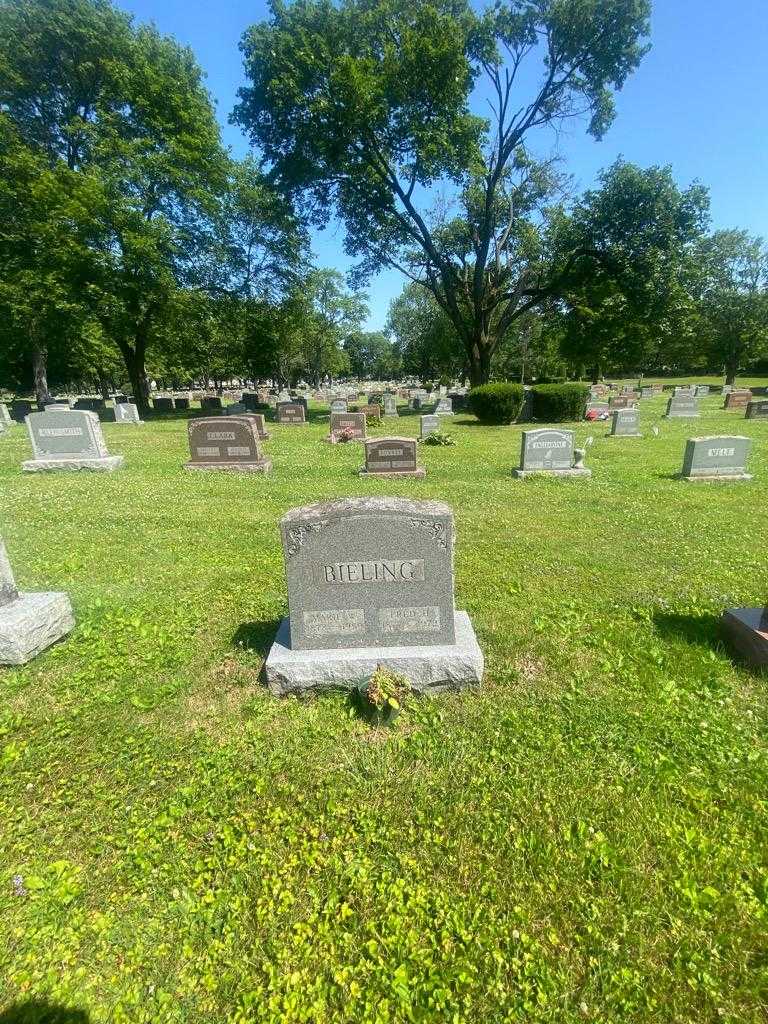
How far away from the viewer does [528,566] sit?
17.8 ft

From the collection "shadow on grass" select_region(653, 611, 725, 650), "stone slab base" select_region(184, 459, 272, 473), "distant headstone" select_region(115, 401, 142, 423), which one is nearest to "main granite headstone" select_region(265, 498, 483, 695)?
"shadow on grass" select_region(653, 611, 725, 650)

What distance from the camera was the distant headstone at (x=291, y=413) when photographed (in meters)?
22.0

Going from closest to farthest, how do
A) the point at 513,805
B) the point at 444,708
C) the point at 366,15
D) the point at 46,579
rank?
the point at 513,805, the point at 444,708, the point at 46,579, the point at 366,15

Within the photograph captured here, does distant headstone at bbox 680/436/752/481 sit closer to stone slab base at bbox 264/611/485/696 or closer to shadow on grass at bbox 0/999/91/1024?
stone slab base at bbox 264/611/485/696

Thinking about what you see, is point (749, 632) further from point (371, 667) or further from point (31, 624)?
point (31, 624)

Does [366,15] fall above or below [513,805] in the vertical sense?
above

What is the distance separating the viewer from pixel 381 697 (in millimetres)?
2961

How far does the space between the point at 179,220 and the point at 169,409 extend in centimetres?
1085

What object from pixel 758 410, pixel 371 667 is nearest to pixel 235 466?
pixel 371 667

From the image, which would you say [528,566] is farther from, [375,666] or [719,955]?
[719,955]

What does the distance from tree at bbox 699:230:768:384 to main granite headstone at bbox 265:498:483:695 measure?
5153cm

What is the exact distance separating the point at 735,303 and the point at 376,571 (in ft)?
180

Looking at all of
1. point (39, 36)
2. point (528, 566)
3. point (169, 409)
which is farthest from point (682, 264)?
point (39, 36)

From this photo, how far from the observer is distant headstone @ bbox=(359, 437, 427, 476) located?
416 inches
